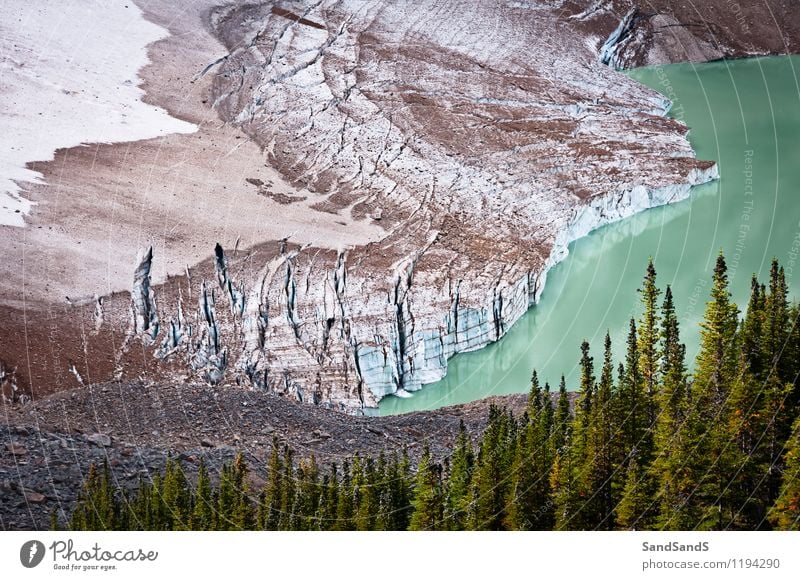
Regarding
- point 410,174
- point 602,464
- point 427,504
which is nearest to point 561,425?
point 602,464

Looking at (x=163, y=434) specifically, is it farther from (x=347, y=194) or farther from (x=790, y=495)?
(x=347, y=194)

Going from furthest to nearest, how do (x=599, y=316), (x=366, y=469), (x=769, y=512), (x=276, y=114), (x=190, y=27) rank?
(x=190, y=27), (x=276, y=114), (x=599, y=316), (x=366, y=469), (x=769, y=512)

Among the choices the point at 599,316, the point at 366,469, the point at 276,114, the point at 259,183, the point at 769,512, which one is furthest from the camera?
the point at 276,114

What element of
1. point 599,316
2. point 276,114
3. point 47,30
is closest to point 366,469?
point 599,316

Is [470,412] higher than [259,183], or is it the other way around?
[259,183]

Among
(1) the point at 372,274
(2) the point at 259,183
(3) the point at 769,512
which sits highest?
(2) the point at 259,183

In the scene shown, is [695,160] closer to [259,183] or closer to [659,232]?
[659,232]

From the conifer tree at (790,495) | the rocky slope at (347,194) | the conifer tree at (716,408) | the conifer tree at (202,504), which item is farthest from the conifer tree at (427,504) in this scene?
the rocky slope at (347,194)

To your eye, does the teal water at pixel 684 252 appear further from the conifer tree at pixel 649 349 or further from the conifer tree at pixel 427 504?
the conifer tree at pixel 427 504
